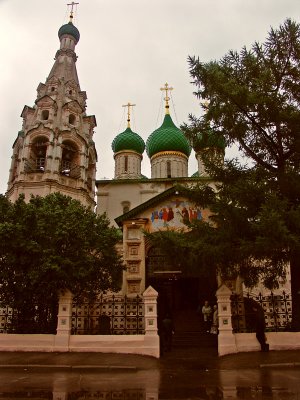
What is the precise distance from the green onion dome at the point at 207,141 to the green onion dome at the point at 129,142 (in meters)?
18.2

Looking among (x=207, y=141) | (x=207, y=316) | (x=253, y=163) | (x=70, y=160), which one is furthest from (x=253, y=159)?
(x=70, y=160)

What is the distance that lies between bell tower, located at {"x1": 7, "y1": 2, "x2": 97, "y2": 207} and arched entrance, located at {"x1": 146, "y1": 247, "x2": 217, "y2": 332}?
357 inches

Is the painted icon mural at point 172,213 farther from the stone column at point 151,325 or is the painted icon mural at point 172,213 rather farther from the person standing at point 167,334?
the stone column at point 151,325

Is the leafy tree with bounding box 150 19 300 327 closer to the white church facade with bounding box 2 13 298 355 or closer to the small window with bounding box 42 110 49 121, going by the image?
the white church facade with bounding box 2 13 298 355

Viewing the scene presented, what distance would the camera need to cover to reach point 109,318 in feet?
47.5

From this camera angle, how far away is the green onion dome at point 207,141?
44.2 feet

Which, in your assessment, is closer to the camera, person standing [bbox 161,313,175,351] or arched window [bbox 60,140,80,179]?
person standing [bbox 161,313,175,351]

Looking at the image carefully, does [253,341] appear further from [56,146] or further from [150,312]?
[56,146]

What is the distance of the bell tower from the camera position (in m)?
26.4

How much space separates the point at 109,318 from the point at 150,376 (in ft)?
20.8

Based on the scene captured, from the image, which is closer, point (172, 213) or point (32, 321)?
point (32, 321)

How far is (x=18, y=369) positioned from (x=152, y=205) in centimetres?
1275

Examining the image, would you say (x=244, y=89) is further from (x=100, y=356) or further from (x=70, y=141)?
(x=70, y=141)

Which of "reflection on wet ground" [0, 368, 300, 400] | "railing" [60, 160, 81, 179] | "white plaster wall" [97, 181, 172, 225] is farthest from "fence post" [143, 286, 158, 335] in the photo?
"railing" [60, 160, 81, 179]
